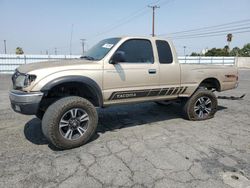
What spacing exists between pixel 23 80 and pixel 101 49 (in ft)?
5.51

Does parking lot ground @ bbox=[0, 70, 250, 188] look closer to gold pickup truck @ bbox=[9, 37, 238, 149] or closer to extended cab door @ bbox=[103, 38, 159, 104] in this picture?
gold pickup truck @ bbox=[9, 37, 238, 149]

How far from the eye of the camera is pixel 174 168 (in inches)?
133

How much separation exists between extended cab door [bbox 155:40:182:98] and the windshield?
1038 millimetres

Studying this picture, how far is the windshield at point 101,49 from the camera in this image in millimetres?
4604

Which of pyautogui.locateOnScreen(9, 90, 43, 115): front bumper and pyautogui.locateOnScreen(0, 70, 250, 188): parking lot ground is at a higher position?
pyautogui.locateOnScreen(9, 90, 43, 115): front bumper

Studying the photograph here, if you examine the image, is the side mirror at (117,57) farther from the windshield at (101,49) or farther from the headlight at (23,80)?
the headlight at (23,80)

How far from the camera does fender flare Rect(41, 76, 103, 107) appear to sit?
3.79 meters

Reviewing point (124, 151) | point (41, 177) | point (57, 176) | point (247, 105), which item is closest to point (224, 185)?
point (124, 151)

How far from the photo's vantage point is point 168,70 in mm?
5145

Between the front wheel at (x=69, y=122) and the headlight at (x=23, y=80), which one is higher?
the headlight at (x=23, y=80)

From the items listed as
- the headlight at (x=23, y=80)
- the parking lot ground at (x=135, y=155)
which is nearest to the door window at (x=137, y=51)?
the parking lot ground at (x=135, y=155)

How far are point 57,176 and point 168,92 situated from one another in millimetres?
3085

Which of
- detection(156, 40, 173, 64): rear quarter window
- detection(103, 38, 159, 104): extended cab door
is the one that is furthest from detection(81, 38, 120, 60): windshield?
detection(156, 40, 173, 64): rear quarter window

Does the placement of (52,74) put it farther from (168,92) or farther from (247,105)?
(247,105)
